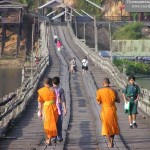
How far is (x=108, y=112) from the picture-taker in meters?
15.9

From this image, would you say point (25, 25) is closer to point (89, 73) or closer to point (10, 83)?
point (10, 83)

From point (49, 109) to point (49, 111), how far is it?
2.2 inches

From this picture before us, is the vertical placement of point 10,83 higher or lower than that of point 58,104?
lower

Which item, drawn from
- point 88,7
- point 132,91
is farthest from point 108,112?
point 88,7

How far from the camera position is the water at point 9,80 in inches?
2497

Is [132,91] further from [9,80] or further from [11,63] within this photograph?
[11,63]

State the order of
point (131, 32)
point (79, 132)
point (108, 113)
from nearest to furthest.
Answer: point (108, 113)
point (79, 132)
point (131, 32)

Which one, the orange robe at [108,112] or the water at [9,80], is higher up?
the orange robe at [108,112]

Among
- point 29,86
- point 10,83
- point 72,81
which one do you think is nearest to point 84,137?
point 29,86

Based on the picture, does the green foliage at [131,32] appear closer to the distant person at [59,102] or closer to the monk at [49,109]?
→ the distant person at [59,102]

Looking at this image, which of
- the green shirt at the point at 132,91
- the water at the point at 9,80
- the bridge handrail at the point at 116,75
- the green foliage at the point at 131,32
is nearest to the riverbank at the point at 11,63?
the water at the point at 9,80

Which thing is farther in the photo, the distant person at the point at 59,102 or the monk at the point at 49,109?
the distant person at the point at 59,102

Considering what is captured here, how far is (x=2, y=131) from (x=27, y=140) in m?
0.90

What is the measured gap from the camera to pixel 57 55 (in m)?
67.0
